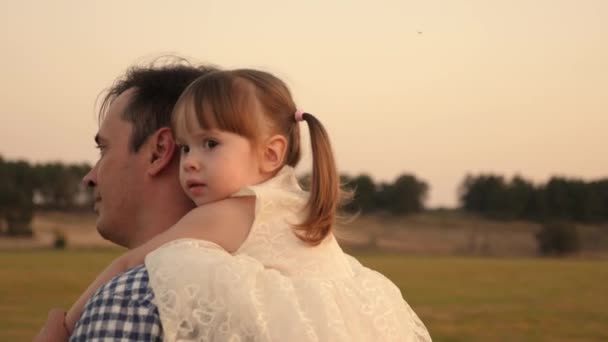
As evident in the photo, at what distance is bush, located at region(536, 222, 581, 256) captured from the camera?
83.9m

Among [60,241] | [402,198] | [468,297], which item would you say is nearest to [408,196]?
[402,198]

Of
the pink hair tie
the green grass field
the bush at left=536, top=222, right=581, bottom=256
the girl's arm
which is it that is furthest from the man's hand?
the bush at left=536, top=222, right=581, bottom=256

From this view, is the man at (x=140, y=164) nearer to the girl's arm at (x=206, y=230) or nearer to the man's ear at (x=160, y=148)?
the man's ear at (x=160, y=148)

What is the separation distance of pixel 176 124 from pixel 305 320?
64cm

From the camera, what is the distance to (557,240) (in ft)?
276

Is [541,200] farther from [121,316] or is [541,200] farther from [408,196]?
[121,316]

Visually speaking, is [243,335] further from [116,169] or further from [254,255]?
[116,169]

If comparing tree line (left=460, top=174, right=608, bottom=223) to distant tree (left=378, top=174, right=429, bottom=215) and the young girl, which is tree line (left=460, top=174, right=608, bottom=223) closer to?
distant tree (left=378, top=174, right=429, bottom=215)

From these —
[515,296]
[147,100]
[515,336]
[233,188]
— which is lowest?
[515,296]

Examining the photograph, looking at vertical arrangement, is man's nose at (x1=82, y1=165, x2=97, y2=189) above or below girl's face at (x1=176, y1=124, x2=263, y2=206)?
below

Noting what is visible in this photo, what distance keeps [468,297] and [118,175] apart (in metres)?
30.3

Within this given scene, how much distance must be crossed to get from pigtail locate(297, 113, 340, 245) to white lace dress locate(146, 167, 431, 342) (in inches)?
1.0

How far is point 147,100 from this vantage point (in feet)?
8.24

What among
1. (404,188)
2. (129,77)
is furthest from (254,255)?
(404,188)
